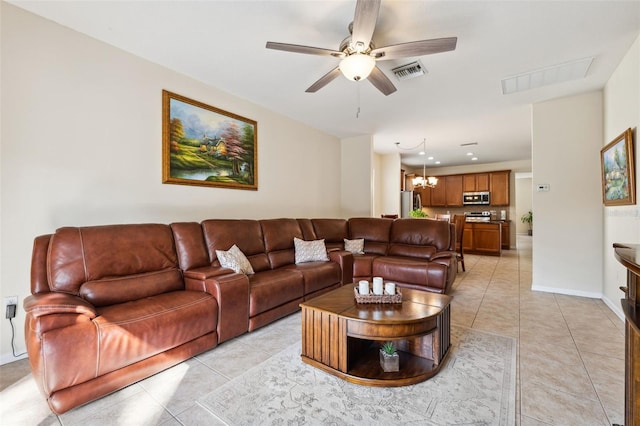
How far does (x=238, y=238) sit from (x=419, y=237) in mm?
2662

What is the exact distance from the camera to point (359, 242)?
14.3 feet

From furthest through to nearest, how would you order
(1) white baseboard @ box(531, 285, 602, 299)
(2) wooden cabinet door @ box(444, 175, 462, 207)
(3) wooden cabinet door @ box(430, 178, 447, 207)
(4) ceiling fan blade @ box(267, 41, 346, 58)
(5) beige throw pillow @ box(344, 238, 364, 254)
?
(3) wooden cabinet door @ box(430, 178, 447, 207)
(2) wooden cabinet door @ box(444, 175, 462, 207)
(5) beige throw pillow @ box(344, 238, 364, 254)
(1) white baseboard @ box(531, 285, 602, 299)
(4) ceiling fan blade @ box(267, 41, 346, 58)

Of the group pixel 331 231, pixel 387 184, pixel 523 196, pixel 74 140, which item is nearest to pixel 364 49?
pixel 74 140

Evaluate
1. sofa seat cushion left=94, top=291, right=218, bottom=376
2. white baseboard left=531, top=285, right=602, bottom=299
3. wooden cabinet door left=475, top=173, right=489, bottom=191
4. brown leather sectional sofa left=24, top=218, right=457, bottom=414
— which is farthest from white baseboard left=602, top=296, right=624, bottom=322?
wooden cabinet door left=475, top=173, right=489, bottom=191

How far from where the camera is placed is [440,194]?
8617 mm

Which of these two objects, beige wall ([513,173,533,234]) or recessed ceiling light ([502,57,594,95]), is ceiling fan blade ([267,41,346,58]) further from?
beige wall ([513,173,533,234])

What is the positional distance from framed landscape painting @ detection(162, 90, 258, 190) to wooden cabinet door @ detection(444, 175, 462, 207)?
21.9 feet

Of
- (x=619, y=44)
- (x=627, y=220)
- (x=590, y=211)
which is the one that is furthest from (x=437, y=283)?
(x=619, y=44)

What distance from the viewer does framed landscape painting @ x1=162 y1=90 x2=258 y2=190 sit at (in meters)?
3.00

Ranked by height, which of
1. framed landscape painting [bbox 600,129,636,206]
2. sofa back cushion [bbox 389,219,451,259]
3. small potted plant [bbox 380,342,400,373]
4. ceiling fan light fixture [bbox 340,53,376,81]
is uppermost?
ceiling fan light fixture [bbox 340,53,376,81]

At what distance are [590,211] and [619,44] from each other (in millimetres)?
1991

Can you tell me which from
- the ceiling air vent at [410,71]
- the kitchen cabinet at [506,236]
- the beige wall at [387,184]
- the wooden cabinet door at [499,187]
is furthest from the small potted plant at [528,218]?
the ceiling air vent at [410,71]

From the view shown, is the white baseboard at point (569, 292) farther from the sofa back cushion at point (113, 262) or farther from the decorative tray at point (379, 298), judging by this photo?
the sofa back cushion at point (113, 262)

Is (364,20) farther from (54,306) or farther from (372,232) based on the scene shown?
(372,232)
